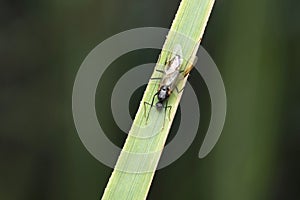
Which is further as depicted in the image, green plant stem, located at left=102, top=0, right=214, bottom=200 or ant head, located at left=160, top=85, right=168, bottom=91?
ant head, located at left=160, top=85, right=168, bottom=91

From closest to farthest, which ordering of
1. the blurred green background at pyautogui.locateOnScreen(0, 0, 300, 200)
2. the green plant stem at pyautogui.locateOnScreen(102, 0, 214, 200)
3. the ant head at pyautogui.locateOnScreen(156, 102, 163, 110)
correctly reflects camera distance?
the green plant stem at pyautogui.locateOnScreen(102, 0, 214, 200) < the ant head at pyautogui.locateOnScreen(156, 102, 163, 110) < the blurred green background at pyautogui.locateOnScreen(0, 0, 300, 200)

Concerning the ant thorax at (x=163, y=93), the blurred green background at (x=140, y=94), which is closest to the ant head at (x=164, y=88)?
the ant thorax at (x=163, y=93)

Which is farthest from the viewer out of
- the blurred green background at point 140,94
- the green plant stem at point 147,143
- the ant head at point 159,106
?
the blurred green background at point 140,94

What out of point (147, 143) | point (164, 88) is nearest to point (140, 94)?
point (164, 88)

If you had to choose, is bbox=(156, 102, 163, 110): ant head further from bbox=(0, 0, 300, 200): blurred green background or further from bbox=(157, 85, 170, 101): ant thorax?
bbox=(0, 0, 300, 200): blurred green background

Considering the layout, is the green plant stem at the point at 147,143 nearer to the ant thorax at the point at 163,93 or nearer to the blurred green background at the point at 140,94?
the ant thorax at the point at 163,93

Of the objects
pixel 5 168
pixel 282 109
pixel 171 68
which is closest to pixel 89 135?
pixel 5 168

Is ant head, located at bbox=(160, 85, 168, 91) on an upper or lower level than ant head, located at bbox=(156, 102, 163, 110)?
upper

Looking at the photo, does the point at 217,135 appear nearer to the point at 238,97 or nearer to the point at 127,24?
the point at 238,97

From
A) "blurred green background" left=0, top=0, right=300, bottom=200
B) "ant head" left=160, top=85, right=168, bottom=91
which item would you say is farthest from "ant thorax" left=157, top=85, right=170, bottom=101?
"blurred green background" left=0, top=0, right=300, bottom=200
